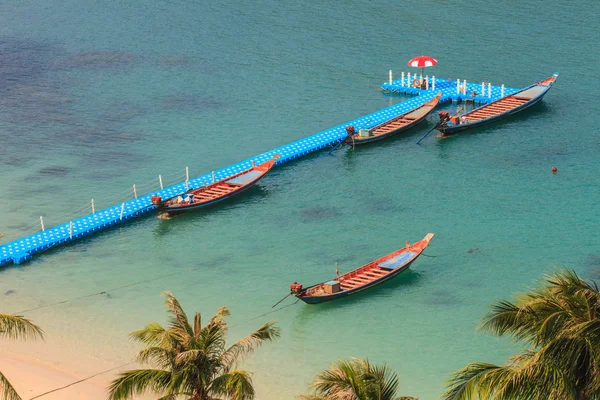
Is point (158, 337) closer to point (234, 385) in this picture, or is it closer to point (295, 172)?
point (234, 385)

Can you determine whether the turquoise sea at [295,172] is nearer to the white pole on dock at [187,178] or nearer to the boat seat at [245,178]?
the white pole on dock at [187,178]

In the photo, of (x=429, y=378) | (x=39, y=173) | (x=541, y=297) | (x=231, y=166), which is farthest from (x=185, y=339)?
(x=39, y=173)

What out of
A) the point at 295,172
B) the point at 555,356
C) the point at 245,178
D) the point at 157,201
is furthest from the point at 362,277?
the point at 555,356

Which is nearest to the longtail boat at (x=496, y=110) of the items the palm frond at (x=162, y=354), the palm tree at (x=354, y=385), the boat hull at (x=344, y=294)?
the boat hull at (x=344, y=294)

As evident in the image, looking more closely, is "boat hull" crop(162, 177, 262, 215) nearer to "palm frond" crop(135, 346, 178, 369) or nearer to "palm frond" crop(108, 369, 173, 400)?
"palm frond" crop(135, 346, 178, 369)

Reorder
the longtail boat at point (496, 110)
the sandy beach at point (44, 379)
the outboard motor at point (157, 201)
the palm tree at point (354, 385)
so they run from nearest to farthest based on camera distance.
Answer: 1. the palm tree at point (354, 385)
2. the sandy beach at point (44, 379)
3. the outboard motor at point (157, 201)
4. the longtail boat at point (496, 110)

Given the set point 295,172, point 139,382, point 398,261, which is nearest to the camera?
point 139,382
